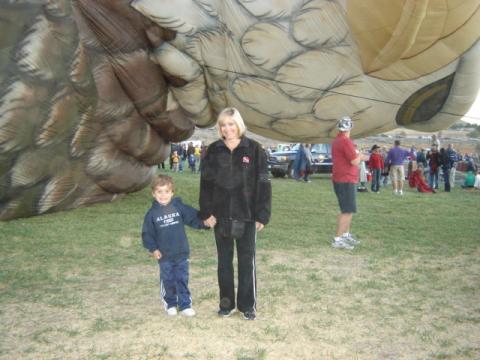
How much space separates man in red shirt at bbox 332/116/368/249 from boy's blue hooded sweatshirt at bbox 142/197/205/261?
2.41 metres

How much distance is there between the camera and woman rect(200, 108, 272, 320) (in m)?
3.37

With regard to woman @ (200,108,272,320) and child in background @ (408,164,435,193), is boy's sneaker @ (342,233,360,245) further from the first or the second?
child in background @ (408,164,435,193)

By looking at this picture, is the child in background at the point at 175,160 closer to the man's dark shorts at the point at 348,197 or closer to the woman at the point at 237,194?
the man's dark shorts at the point at 348,197

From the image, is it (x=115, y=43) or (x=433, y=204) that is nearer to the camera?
(x=115, y=43)

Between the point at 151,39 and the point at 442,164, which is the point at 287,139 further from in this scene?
the point at 442,164

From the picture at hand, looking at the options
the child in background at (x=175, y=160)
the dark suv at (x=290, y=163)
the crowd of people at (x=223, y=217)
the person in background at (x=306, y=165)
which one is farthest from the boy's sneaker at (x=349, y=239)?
the child in background at (x=175, y=160)

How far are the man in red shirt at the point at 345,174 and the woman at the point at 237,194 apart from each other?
2246mm

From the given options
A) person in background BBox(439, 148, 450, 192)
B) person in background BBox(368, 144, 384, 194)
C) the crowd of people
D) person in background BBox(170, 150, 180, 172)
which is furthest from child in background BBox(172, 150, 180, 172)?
the crowd of people

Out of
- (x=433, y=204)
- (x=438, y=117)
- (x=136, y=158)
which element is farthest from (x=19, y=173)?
(x=433, y=204)

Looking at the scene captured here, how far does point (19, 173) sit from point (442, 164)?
10312 mm

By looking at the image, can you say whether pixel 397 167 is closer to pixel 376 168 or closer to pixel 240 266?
pixel 376 168

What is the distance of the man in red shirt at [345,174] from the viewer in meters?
5.46

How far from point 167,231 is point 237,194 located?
1.67ft

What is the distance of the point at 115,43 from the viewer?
19.4 feet
